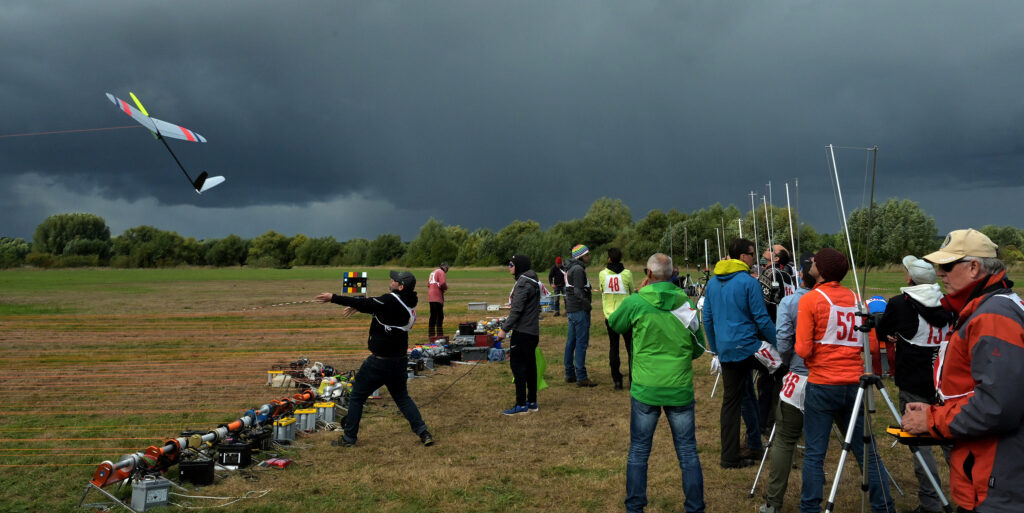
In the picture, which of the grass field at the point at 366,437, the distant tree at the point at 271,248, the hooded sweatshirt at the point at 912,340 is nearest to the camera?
the hooded sweatshirt at the point at 912,340

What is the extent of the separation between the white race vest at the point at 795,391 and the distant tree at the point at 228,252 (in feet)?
477

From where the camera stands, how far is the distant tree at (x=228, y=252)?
137m

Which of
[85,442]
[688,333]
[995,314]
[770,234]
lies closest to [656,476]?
[688,333]

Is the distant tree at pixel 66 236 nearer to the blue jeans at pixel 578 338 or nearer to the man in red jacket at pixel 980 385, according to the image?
the blue jeans at pixel 578 338

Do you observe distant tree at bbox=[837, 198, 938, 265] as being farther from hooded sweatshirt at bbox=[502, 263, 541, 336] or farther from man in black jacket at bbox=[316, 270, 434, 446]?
man in black jacket at bbox=[316, 270, 434, 446]

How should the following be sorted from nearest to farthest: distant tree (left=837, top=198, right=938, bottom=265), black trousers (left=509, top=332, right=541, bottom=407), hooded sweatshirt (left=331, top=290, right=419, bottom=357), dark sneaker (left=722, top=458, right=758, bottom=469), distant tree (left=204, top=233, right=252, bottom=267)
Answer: dark sneaker (left=722, top=458, right=758, bottom=469) < hooded sweatshirt (left=331, top=290, right=419, bottom=357) < black trousers (left=509, top=332, right=541, bottom=407) < distant tree (left=837, top=198, right=938, bottom=265) < distant tree (left=204, top=233, right=252, bottom=267)

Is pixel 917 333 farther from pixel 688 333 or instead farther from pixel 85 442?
pixel 85 442

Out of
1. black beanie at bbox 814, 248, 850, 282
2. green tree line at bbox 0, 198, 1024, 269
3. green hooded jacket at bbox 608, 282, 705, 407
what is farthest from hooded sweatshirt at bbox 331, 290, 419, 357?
green tree line at bbox 0, 198, 1024, 269

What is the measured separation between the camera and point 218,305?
3203 centimetres

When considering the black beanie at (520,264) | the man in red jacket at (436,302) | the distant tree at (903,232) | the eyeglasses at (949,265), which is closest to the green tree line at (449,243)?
the distant tree at (903,232)

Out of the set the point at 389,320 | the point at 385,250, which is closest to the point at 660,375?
the point at 389,320

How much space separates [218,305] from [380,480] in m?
28.9

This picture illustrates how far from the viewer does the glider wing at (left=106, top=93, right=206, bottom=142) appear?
7582mm

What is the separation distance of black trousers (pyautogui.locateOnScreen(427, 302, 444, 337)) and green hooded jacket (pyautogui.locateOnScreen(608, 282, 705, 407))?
1207cm
